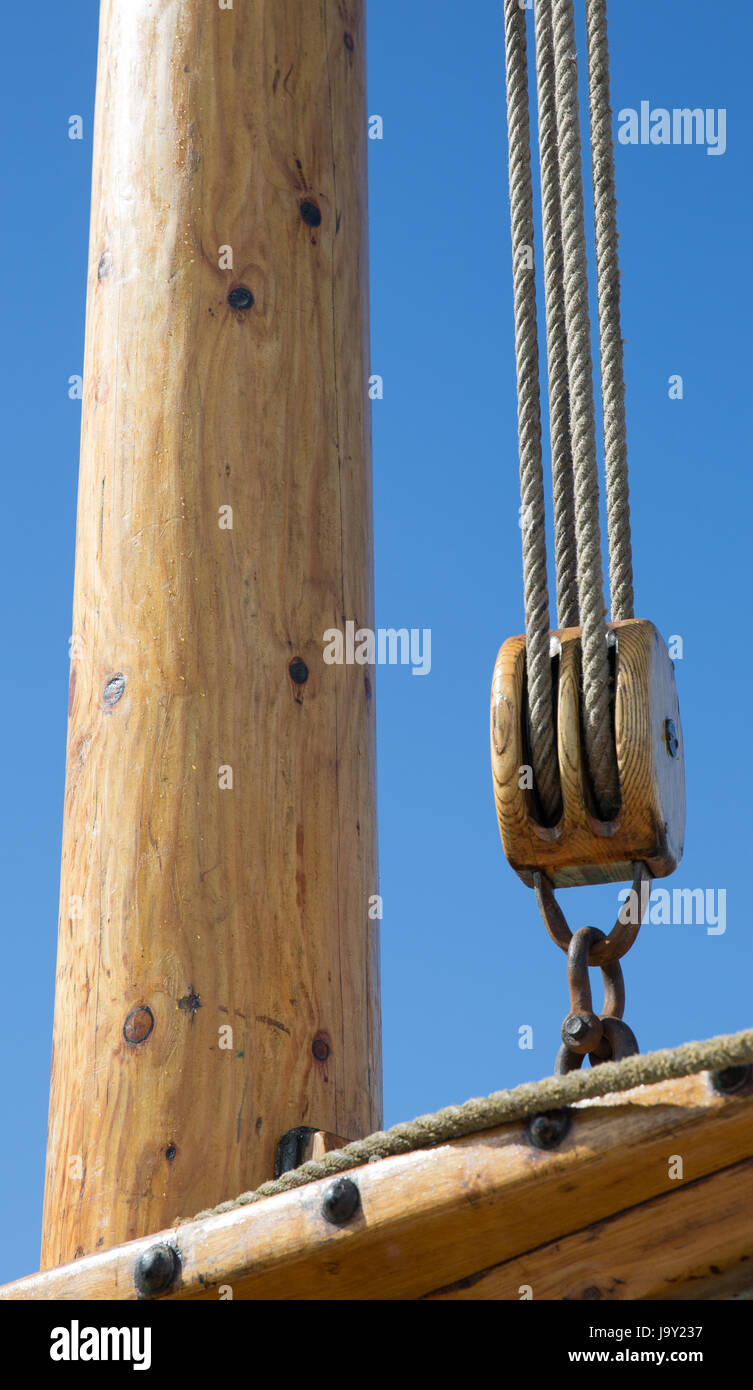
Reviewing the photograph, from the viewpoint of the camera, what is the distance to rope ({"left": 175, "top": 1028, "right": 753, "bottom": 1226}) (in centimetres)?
131

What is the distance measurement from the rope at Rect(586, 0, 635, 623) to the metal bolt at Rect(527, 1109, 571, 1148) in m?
0.65

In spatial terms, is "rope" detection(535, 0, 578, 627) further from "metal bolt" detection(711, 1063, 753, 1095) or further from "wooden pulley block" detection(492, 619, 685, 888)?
"metal bolt" detection(711, 1063, 753, 1095)

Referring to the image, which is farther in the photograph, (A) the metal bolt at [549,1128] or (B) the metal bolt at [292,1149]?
(B) the metal bolt at [292,1149]

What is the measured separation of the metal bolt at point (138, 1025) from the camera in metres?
→ 1.97

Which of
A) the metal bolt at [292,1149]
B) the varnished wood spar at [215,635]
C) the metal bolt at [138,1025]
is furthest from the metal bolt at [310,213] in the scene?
the metal bolt at [292,1149]

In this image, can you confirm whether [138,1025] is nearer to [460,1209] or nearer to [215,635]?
[215,635]

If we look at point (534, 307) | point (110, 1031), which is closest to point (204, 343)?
point (534, 307)

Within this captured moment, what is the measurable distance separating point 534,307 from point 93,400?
62cm

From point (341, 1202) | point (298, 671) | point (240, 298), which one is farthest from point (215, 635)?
point (341, 1202)

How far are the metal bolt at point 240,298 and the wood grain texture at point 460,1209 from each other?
1.17 meters

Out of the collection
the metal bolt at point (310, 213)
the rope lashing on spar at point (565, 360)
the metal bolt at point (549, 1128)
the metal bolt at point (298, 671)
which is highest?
the metal bolt at point (310, 213)

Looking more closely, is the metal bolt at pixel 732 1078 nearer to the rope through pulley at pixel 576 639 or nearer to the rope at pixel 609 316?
the rope through pulley at pixel 576 639

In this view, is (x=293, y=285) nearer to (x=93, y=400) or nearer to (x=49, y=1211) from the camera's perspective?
(x=93, y=400)

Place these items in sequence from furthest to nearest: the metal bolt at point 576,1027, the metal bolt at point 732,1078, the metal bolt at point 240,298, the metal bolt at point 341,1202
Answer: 1. the metal bolt at point 240,298
2. the metal bolt at point 576,1027
3. the metal bolt at point 341,1202
4. the metal bolt at point 732,1078
